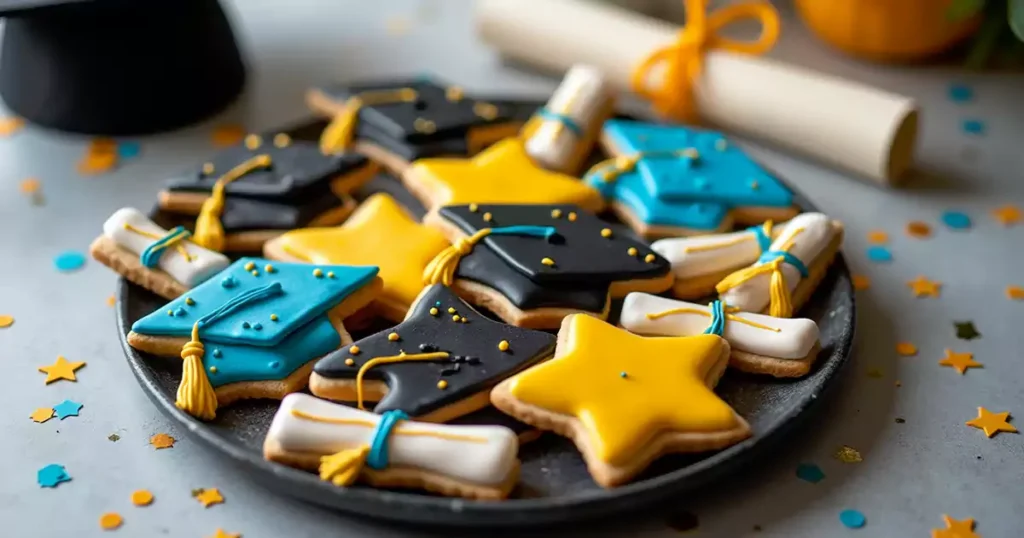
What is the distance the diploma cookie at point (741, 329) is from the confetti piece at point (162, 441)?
0.43 m

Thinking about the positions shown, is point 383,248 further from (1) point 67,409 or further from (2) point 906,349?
(2) point 906,349

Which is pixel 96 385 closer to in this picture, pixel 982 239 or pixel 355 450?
pixel 355 450

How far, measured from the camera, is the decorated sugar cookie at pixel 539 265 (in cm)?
106

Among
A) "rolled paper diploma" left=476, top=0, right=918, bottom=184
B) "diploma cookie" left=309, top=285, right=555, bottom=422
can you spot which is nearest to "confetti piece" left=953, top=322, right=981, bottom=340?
"rolled paper diploma" left=476, top=0, right=918, bottom=184

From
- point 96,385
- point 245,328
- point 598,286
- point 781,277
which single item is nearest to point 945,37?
point 781,277

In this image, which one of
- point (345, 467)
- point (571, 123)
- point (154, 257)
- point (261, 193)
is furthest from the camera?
point (571, 123)

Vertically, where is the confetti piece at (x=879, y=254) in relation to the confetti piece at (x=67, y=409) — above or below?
below

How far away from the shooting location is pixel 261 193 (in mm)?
1218

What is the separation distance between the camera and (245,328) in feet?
3.30

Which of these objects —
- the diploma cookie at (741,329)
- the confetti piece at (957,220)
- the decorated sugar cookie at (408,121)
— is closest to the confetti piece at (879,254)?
the confetti piece at (957,220)

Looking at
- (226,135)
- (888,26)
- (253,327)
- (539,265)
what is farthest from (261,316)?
(888,26)

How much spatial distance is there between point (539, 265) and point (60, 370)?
486mm

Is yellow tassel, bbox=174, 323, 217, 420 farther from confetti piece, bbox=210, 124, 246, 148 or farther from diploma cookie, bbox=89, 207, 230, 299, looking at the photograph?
confetti piece, bbox=210, 124, 246, 148

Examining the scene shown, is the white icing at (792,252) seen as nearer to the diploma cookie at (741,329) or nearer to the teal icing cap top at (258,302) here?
the diploma cookie at (741,329)
